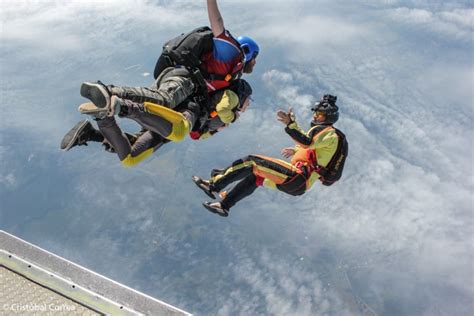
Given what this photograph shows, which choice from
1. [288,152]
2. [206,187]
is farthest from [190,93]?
[288,152]

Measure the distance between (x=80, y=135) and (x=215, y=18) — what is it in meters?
1.81

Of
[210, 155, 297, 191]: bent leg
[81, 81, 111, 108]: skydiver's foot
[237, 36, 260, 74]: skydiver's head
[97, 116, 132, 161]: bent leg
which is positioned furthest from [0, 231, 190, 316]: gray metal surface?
[237, 36, 260, 74]: skydiver's head

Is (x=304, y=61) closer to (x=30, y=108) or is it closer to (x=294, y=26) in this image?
(x=294, y=26)

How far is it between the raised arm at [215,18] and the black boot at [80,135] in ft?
5.38

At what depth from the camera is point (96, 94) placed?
134 inches

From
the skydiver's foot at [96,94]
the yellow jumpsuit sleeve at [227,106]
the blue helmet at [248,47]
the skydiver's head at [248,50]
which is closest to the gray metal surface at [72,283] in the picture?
the yellow jumpsuit sleeve at [227,106]

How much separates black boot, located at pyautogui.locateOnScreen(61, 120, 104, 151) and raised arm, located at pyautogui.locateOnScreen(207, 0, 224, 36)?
1.64 meters

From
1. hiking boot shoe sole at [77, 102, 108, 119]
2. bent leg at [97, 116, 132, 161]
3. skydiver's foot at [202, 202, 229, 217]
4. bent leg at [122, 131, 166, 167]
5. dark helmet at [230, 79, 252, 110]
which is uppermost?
hiking boot shoe sole at [77, 102, 108, 119]

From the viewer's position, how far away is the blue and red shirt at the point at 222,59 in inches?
182

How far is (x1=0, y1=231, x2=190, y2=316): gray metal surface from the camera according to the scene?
454 cm

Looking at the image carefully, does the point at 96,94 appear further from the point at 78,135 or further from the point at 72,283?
the point at 72,283

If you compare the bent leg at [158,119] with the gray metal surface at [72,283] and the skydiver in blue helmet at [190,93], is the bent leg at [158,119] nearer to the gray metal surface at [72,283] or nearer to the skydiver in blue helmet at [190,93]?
the skydiver in blue helmet at [190,93]

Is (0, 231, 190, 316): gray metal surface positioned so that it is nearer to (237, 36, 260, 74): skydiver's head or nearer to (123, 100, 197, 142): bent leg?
(123, 100, 197, 142): bent leg

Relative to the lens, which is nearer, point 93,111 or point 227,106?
point 93,111
